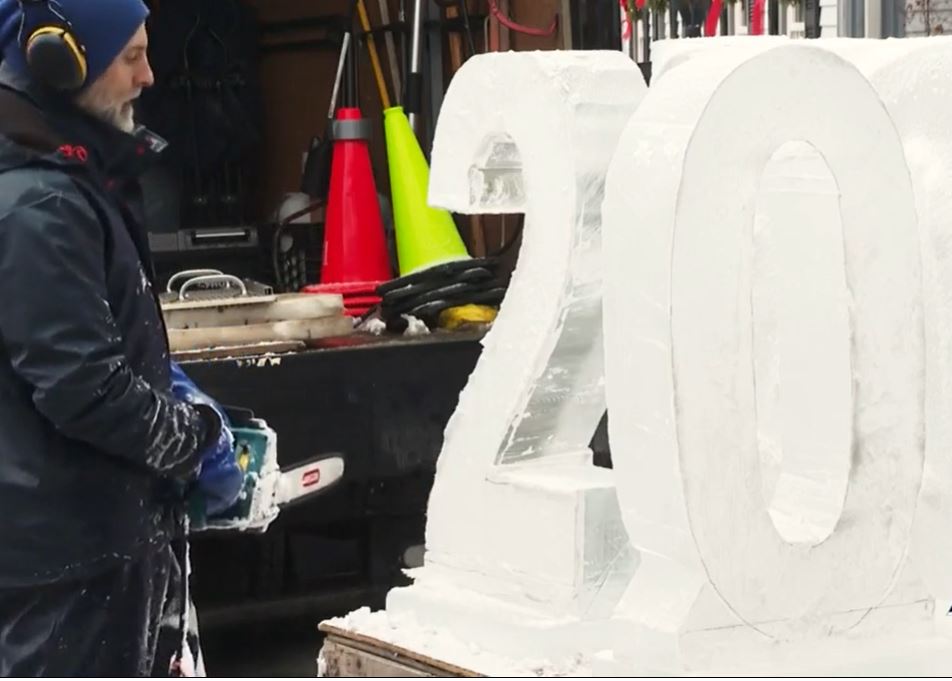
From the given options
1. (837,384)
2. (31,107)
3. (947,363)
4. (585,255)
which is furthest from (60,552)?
(947,363)

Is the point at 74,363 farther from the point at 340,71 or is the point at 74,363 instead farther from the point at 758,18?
the point at 340,71

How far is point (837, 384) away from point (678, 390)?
338 millimetres

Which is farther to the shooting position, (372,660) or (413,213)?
(413,213)

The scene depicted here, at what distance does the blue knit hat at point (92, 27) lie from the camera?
8.16ft

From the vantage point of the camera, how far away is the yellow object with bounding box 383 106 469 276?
5.28 m

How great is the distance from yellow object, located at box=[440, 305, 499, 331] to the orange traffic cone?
40 cm

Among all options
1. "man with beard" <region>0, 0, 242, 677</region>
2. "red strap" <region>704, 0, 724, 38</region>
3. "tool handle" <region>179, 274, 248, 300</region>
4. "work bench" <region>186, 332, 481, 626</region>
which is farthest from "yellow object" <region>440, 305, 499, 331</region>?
"man with beard" <region>0, 0, 242, 677</region>

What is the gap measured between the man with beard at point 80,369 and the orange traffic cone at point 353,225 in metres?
2.60

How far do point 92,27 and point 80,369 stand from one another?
1.72 ft

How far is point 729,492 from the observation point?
6.70ft

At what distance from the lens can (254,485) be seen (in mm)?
2713

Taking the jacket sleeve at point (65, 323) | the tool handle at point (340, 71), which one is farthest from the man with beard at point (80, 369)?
the tool handle at point (340, 71)

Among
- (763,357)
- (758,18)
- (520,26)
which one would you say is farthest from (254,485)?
(520,26)

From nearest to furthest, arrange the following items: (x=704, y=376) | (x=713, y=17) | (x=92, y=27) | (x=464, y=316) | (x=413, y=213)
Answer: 1. (x=704, y=376)
2. (x=92, y=27)
3. (x=713, y=17)
4. (x=464, y=316)
5. (x=413, y=213)
